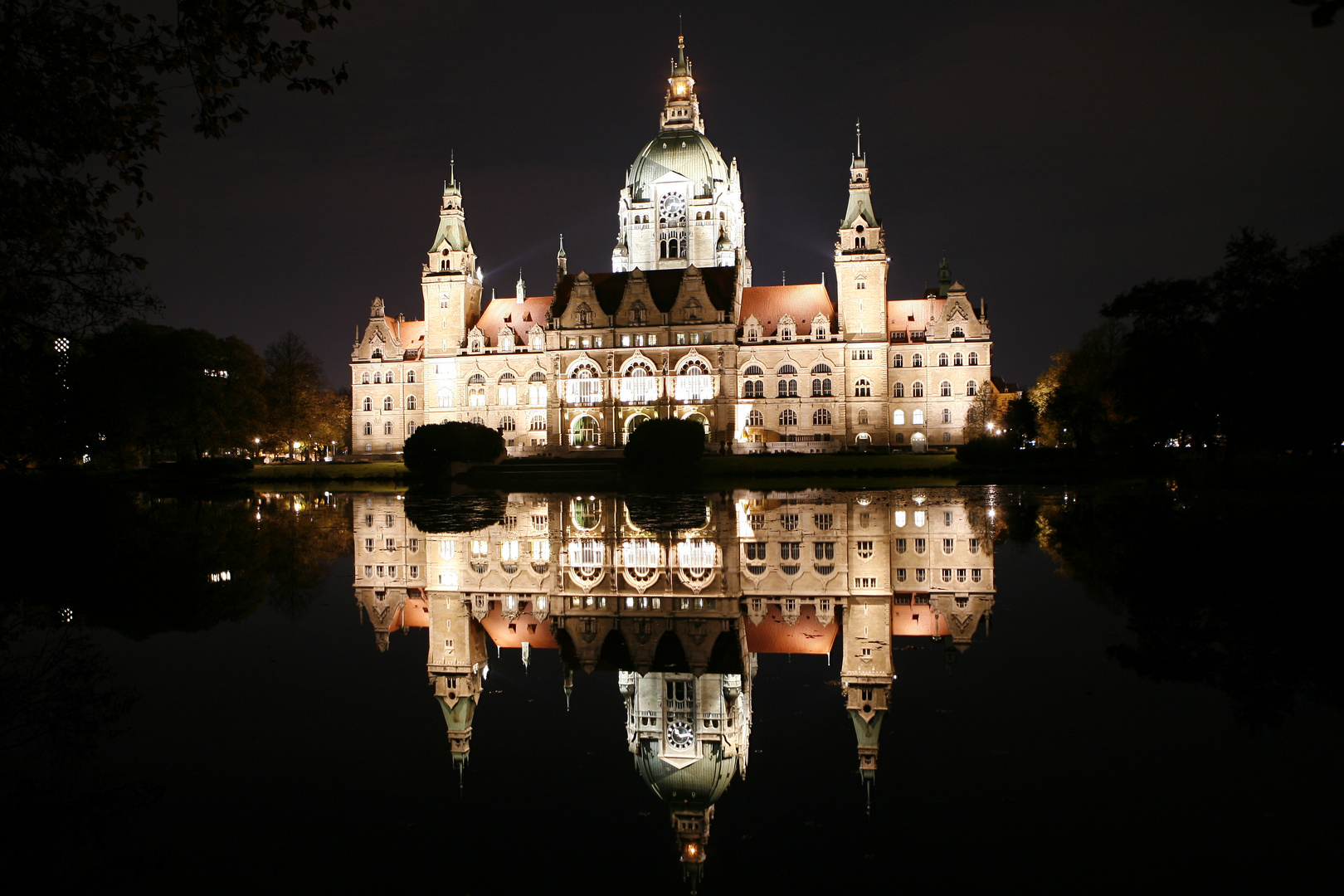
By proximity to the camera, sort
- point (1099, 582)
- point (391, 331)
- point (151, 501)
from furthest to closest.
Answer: point (391, 331) → point (151, 501) → point (1099, 582)

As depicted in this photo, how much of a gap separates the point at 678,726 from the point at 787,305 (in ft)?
Answer: 281

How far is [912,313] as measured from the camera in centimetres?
9019

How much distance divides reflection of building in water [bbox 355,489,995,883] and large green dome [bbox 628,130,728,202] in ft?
290

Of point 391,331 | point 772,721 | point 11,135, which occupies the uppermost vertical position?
point 391,331

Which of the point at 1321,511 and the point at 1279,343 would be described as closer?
the point at 1321,511

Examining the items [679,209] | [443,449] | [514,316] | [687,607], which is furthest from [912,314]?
[687,607]

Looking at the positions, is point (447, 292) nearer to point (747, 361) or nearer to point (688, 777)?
point (747, 361)

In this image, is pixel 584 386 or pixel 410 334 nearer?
pixel 584 386

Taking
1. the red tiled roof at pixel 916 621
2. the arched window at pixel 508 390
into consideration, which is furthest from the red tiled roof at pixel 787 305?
the red tiled roof at pixel 916 621

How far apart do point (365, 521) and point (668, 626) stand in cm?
1933

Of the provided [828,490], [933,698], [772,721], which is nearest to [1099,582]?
[933,698]

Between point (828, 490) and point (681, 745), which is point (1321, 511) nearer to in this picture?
point (828, 490)

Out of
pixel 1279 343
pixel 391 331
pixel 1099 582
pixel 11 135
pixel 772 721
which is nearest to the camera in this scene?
pixel 772 721

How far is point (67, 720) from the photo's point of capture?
22.4ft
